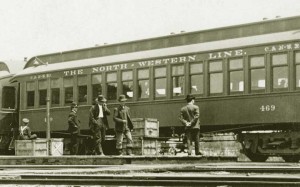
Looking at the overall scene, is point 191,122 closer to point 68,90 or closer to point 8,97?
point 68,90

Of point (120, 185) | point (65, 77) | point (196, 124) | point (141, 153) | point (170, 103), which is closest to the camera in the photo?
point (120, 185)

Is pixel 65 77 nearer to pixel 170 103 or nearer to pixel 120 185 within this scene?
pixel 170 103

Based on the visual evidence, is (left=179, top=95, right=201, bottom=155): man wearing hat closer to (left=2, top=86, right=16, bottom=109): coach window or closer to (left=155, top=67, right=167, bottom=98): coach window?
(left=155, top=67, right=167, bottom=98): coach window

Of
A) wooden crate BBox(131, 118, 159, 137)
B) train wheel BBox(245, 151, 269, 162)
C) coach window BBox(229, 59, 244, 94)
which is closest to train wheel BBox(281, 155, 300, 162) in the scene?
train wheel BBox(245, 151, 269, 162)

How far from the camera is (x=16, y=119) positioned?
2559 cm

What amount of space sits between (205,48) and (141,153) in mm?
3887

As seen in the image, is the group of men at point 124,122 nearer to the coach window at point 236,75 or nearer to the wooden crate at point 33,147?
the coach window at point 236,75

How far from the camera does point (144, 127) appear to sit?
18.2m

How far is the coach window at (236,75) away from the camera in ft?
57.8

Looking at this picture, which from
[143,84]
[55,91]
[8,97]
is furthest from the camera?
[8,97]

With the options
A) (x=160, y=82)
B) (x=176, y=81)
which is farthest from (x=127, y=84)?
(x=176, y=81)

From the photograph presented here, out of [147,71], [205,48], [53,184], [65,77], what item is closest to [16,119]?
[65,77]

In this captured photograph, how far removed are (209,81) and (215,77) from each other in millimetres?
241

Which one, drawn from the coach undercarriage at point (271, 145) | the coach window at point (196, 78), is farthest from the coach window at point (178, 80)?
the coach undercarriage at point (271, 145)
